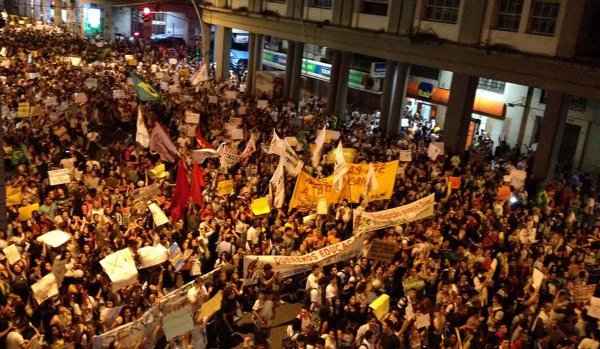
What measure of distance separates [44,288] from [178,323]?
Result: 246cm

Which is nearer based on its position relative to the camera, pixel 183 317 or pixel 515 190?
pixel 183 317

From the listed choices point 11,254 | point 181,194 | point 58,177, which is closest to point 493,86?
point 181,194

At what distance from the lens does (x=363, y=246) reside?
12922 millimetres

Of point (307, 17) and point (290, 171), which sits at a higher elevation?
point (307, 17)

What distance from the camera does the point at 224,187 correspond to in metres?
14.9

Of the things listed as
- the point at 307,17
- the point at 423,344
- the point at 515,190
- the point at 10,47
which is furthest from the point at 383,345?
the point at 10,47

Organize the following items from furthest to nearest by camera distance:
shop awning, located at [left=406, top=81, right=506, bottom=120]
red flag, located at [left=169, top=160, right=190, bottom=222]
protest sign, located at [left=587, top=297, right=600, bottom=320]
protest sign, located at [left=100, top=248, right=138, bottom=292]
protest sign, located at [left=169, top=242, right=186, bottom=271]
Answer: shop awning, located at [left=406, top=81, right=506, bottom=120] → red flag, located at [left=169, top=160, right=190, bottom=222] → protest sign, located at [left=169, top=242, right=186, bottom=271] → protest sign, located at [left=100, top=248, right=138, bottom=292] → protest sign, located at [left=587, top=297, right=600, bottom=320]

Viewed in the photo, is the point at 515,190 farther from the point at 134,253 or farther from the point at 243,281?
the point at 134,253

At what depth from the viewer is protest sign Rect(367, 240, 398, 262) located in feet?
40.6

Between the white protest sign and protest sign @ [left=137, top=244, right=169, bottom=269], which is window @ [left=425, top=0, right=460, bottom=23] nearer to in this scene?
protest sign @ [left=137, top=244, right=169, bottom=269]

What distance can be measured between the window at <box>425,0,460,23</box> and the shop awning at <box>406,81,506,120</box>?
3.25m

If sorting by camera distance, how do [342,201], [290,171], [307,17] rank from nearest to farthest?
[342,201]
[290,171]
[307,17]

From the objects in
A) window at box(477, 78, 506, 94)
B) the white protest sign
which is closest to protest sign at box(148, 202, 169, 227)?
the white protest sign

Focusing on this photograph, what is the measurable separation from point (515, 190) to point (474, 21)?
722 cm
